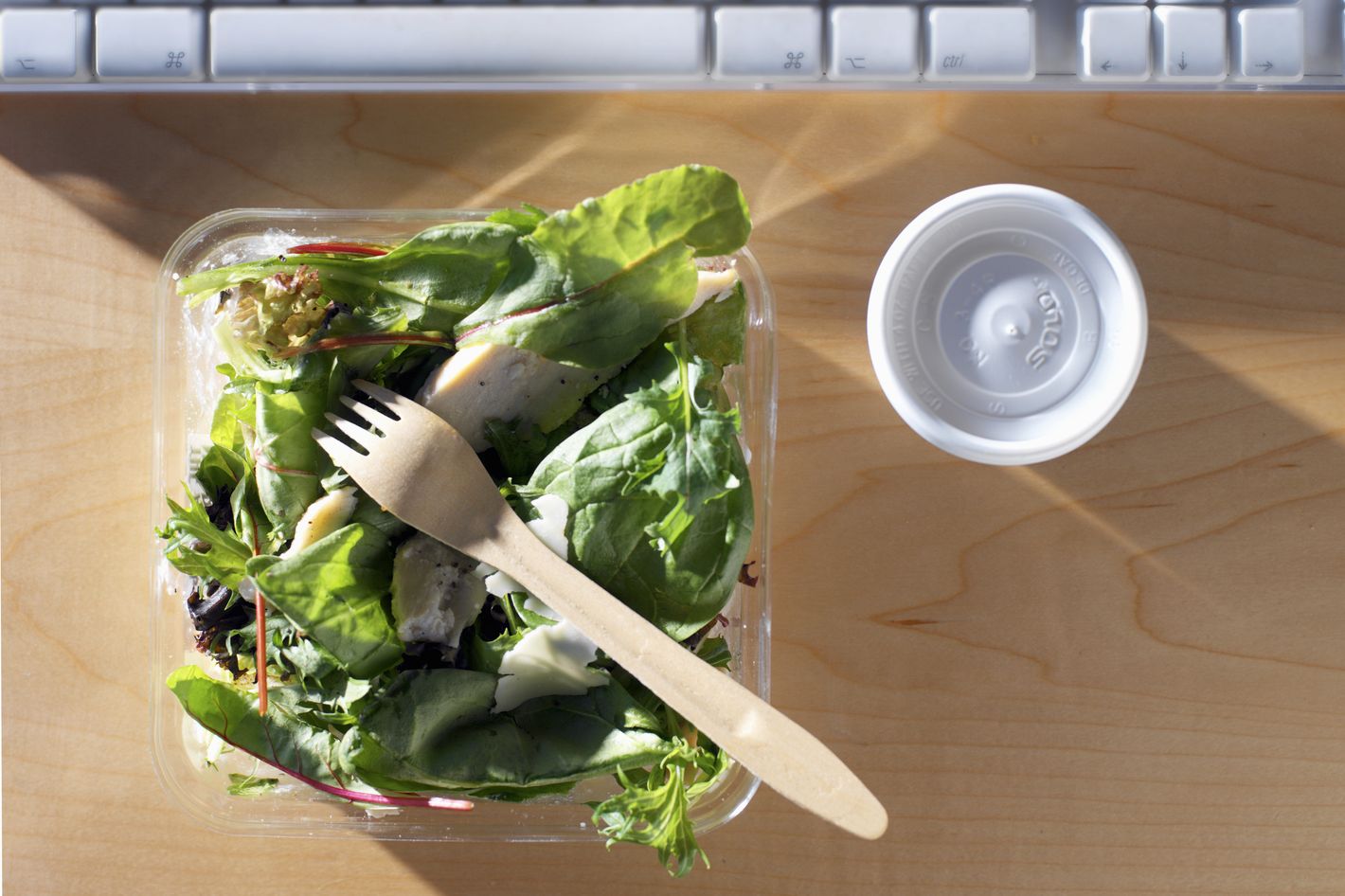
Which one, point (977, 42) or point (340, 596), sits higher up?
point (977, 42)

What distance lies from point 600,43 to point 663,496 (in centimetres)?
30

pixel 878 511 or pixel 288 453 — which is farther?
pixel 878 511

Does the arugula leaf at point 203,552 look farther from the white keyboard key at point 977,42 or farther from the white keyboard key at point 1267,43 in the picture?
Result: the white keyboard key at point 1267,43

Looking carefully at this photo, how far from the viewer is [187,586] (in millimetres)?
681

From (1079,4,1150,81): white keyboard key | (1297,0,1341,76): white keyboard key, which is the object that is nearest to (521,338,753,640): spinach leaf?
(1079,4,1150,81): white keyboard key

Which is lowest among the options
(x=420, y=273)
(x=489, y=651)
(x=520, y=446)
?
(x=489, y=651)

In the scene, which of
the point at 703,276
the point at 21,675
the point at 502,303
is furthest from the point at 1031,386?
the point at 21,675

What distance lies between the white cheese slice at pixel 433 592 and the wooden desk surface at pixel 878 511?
20 cm

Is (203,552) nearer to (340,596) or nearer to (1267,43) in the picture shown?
(340,596)

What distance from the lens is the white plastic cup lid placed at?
0.65 metres

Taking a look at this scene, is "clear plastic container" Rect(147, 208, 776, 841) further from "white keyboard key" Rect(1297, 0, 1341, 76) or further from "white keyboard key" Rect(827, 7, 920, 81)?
"white keyboard key" Rect(1297, 0, 1341, 76)

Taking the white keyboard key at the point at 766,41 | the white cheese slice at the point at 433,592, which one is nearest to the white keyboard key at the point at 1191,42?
the white keyboard key at the point at 766,41

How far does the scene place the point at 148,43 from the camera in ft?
2.16

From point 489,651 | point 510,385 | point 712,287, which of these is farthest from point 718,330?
point 489,651
